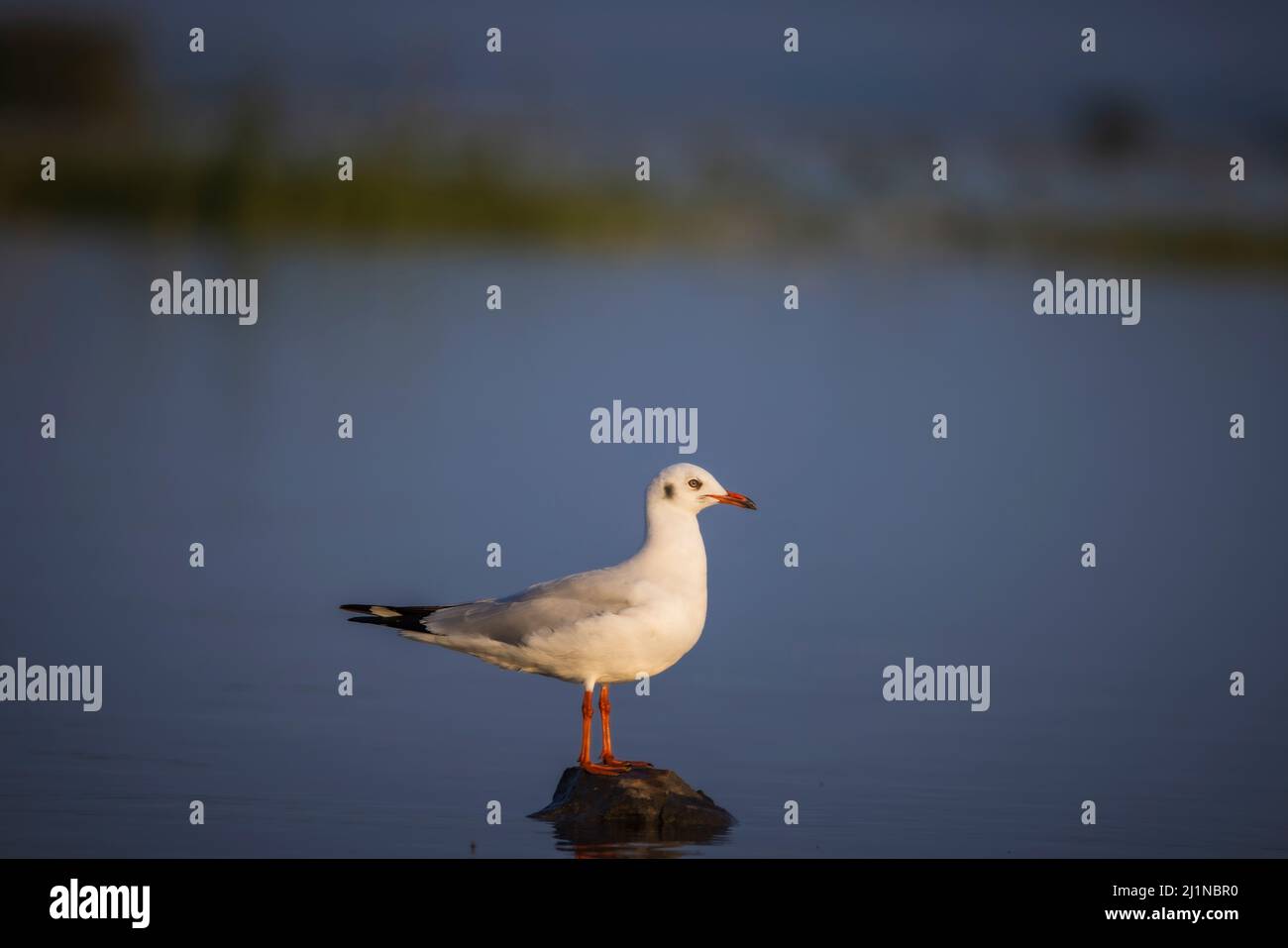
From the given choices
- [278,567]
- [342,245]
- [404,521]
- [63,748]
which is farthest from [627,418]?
[342,245]

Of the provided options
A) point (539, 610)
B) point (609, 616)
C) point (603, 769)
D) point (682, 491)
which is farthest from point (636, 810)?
point (682, 491)

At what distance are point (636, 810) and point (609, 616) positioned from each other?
1011mm

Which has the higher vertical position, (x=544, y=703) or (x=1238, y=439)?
(x=1238, y=439)

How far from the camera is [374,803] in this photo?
35.6ft

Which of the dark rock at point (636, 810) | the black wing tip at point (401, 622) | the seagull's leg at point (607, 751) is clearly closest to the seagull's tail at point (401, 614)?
the black wing tip at point (401, 622)

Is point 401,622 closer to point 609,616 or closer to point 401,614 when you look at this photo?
point 401,614

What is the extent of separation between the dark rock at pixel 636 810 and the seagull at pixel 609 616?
5.7 inches

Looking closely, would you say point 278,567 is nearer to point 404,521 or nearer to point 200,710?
point 404,521

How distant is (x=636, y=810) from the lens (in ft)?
32.9

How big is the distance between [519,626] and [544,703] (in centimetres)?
240

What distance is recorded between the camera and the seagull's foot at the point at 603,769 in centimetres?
1028

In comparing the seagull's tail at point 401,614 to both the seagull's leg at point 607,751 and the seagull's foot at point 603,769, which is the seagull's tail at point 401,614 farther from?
the seagull's foot at point 603,769

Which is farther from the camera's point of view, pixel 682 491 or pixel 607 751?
pixel 682 491

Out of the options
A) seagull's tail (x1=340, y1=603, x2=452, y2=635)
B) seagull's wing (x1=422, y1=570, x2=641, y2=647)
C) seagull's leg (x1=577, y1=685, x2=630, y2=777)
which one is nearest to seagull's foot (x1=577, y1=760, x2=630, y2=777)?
seagull's leg (x1=577, y1=685, x2=630, y2=777)
